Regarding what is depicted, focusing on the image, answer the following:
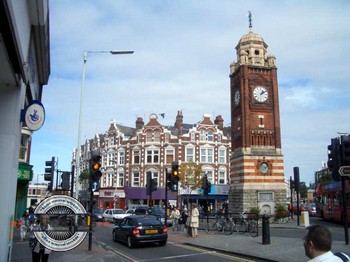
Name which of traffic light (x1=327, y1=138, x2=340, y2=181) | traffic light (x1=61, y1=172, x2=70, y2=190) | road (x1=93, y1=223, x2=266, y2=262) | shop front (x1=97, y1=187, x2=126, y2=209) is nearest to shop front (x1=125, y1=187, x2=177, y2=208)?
shop front (x1=97, y1=187, x2=126, y2=209)

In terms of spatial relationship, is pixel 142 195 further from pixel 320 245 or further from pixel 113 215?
pixel 320 245

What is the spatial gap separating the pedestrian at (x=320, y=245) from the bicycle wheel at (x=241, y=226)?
19459mm

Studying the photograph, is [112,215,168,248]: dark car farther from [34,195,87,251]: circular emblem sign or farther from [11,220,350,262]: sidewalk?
[34,195,87,251]: circular emblem sign

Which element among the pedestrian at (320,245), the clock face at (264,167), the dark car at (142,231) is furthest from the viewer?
the clock face at (264,167)

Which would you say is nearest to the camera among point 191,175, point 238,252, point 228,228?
point 238,252

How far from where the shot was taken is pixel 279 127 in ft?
139

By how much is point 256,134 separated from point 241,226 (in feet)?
67.3

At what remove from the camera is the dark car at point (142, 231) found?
1666cm

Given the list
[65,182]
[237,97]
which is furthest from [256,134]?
[65,182]

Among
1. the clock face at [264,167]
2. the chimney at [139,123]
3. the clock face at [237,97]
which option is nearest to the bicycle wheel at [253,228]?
the clock face at [264,167]

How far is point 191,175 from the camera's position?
176 feet

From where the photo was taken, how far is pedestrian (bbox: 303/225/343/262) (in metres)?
3.34

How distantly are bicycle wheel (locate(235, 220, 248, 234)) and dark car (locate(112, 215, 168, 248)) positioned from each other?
6.72 meters

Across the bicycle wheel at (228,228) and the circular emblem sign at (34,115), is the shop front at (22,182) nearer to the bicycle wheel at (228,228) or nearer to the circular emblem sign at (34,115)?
the bicycle wheel at (228,228)
